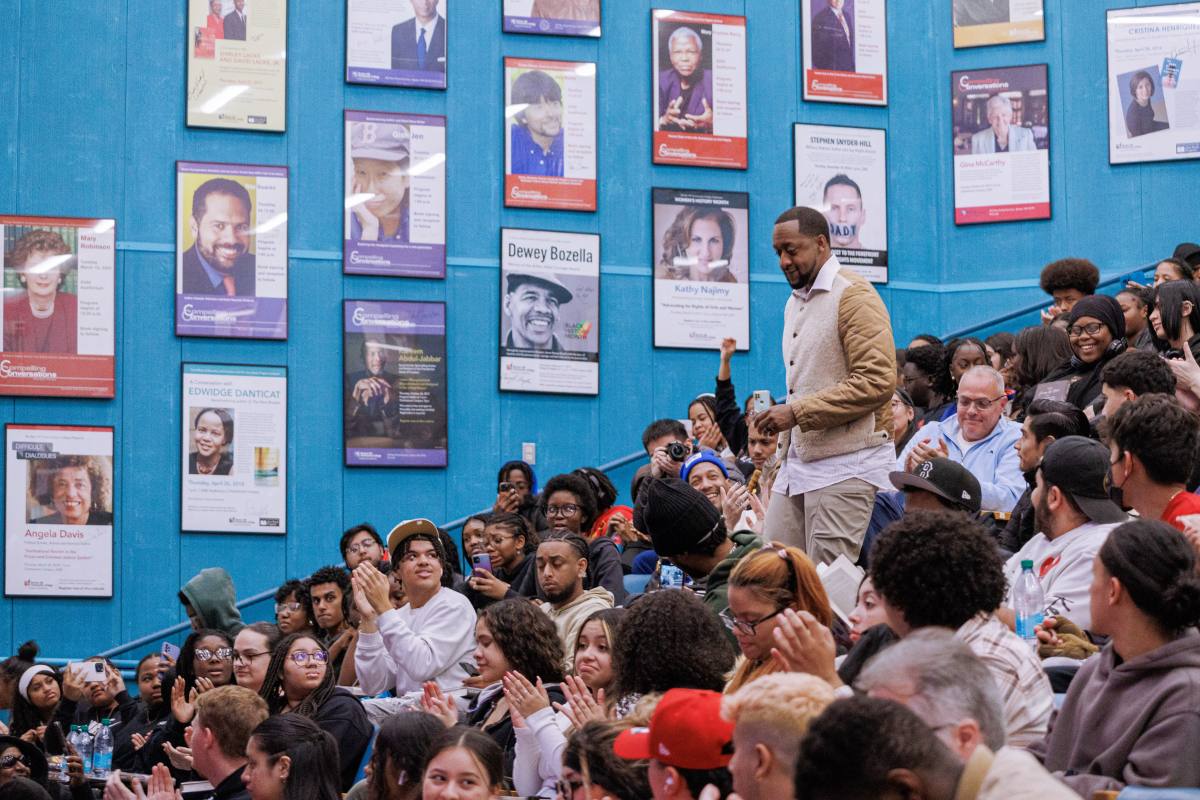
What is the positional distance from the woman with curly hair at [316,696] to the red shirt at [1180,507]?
2843 mm

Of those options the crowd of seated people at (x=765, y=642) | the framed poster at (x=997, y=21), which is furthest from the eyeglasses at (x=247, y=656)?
the framed poster at (x=997, y=21)

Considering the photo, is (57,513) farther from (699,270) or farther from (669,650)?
(669,650)

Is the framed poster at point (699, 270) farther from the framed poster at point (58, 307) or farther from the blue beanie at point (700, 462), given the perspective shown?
the blue beanie at point (700, 462)

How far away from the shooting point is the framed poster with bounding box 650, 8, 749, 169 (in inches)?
484

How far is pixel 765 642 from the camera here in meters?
4.16

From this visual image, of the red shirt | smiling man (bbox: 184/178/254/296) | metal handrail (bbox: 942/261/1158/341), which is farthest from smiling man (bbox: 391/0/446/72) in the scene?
the red shirt

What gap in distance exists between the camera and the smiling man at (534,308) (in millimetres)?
11867

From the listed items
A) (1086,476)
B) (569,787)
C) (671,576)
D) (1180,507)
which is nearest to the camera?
(569,787)

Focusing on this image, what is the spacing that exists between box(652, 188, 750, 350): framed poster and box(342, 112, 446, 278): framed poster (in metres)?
1.66

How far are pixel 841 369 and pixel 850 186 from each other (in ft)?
23.1

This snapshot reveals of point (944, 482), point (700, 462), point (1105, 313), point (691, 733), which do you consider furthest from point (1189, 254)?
point (691, 733)

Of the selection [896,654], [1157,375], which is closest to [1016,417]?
[1157,375]

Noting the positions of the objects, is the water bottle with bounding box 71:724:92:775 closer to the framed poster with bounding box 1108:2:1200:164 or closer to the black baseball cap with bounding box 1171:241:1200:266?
the black baseball cap with bounding box 1171:241:1200:266

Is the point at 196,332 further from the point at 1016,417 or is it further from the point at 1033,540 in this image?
the point at 1033,540
